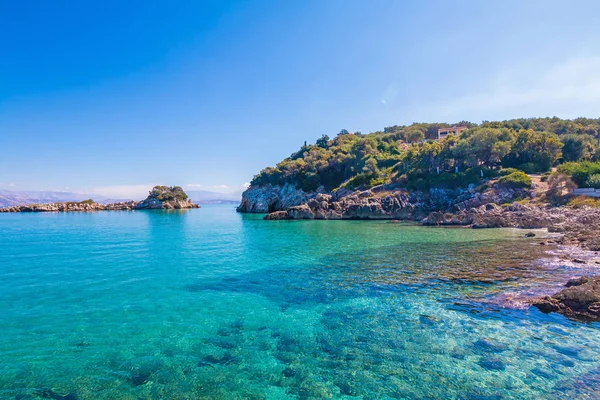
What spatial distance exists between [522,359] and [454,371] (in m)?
2.34

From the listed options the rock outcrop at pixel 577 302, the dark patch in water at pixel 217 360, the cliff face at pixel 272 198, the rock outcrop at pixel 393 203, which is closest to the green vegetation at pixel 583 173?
the rock outcrop at pixel 393 203

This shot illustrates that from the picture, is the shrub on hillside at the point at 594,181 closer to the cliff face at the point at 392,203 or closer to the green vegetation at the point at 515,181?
the green vegetation at the point at 515,181

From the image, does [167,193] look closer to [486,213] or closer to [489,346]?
[486,213]

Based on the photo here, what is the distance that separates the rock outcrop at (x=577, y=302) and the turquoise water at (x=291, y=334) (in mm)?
886

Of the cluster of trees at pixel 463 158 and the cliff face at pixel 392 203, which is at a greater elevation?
the cluster of trees at pixel 463 158

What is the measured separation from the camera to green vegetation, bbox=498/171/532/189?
55750 millimetres

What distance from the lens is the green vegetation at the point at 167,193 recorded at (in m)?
146

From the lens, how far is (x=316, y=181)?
94562mm

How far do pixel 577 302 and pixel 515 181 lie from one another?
5305cm

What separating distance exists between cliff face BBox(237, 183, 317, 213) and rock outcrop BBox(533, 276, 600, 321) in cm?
7605

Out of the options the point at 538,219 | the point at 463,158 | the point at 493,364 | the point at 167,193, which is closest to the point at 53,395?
the point at 493,364

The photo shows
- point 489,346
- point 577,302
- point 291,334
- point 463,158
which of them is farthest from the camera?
point 463,158

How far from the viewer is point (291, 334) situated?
448 inches

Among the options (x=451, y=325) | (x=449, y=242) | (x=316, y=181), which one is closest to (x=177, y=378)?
(x=451, y=325)
